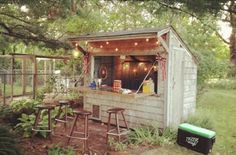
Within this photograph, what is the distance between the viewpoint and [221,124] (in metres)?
9.09

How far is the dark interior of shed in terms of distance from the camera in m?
7.59

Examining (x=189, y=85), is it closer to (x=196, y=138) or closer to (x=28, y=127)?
(x=196, y=138)

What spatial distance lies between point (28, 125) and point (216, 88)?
14.6 meters

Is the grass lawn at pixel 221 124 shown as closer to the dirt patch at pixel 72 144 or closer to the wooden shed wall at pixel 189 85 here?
the dirt patch at pixel 72 144

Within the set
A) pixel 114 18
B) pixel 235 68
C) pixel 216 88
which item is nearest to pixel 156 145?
pixel 114 18

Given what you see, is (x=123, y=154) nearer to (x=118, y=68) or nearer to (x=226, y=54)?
(x=118, y=68)

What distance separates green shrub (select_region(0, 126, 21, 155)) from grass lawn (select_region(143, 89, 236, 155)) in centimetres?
243

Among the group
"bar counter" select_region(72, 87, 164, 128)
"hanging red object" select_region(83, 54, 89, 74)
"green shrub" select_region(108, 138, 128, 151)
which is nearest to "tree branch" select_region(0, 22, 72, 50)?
"hanging red object" select_region(83, 54, 89, 74)

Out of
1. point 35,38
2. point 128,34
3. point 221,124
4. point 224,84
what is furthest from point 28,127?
point 224,84

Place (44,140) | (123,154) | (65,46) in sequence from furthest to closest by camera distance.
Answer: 1. (65,46)
2. (44,140)
3. (123,154)

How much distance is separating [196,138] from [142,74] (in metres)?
2.52

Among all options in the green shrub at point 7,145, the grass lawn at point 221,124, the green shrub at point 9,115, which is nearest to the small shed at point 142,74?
the grass lawn at point 221,124

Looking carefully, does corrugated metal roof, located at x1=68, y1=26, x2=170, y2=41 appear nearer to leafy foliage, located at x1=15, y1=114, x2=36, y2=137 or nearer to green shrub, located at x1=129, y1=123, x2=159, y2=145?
green shrub, located at x1=129, y1=123, x2=159, y2=145

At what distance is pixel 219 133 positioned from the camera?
8000 millimetres
